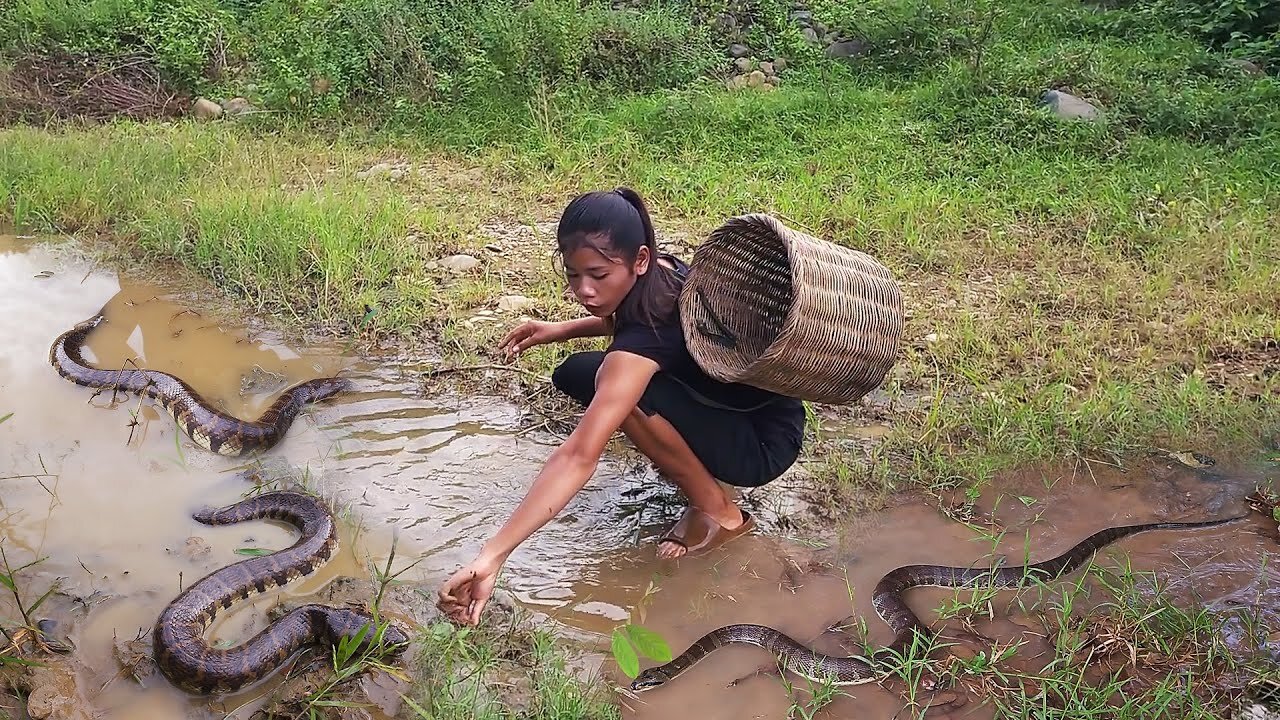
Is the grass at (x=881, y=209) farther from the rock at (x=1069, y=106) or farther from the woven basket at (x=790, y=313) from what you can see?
the woven basket at (x=790, y=313)

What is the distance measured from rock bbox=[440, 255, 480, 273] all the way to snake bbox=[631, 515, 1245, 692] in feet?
9.81

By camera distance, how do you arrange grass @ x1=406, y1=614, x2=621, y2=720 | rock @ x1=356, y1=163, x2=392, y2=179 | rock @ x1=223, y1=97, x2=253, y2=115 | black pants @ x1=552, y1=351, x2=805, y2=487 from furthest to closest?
1. rock @ x1=223, y1=97, x2=253, y2=115
2. rock @ x1=356, y1=163, x2=392, y2=179
3. black pants @ x1=552, y1=351, x2=805, y2=487
4. grass @ x1=406, y1=614, x2=621, y2=720

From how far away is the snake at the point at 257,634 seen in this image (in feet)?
9.02

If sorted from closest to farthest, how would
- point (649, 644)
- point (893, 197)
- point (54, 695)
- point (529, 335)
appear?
1. point (649, 644)
2. point (54, 695)
3. point (529, 335)
4. point (893, 197)

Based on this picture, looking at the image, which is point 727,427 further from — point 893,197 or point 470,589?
point 893,197

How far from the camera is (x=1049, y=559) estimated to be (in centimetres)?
330

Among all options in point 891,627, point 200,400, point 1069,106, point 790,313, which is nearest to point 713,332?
point 790,313

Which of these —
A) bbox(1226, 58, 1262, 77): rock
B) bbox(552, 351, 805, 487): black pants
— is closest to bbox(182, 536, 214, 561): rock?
bbox(552, 351, 805, 487): black pants

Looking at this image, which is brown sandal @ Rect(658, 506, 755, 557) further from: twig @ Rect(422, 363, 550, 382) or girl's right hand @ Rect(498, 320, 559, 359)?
twig @ Rect(422, 363, 550, 382)

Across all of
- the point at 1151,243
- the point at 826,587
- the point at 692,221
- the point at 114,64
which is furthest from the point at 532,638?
the point at 114,64

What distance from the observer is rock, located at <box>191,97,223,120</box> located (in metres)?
7.93

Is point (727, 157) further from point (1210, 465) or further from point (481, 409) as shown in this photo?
point (1210, 465)

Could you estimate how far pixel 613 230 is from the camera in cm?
280

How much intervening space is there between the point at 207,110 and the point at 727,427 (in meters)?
6.50
